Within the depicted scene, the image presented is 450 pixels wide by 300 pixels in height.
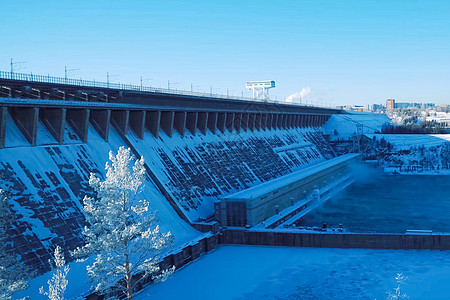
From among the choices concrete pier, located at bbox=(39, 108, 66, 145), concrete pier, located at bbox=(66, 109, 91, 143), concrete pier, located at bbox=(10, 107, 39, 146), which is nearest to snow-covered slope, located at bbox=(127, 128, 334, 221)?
concrete pier, located at bbox=(66, 109, 91, 143)

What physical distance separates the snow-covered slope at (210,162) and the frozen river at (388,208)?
7312 mm

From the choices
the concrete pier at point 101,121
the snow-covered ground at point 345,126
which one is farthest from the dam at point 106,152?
the snow-covered ground at point 345,126

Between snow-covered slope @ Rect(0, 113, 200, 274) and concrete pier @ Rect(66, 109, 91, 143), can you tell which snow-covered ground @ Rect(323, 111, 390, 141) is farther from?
concrete pier @ Rect(66, 109, 91, 143)

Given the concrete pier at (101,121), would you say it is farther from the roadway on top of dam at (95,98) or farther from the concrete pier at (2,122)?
the concrete pier at (2,122)

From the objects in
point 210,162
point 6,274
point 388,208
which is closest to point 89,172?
point 6,274

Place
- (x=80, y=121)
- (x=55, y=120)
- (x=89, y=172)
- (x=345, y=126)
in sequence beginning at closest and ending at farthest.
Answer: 1. (x=89, y=172)
2. (x=55, y=120)
3. (x=80, y=121)
4. (x=345, y=126)

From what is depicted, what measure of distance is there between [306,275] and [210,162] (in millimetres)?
19159

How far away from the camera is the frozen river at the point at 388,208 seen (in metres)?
36.9

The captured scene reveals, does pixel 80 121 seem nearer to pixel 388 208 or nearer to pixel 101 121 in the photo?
pixel 101 121

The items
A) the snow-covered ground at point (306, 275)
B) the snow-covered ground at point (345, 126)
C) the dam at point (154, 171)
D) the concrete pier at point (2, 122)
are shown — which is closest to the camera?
the snow-covered ground at point (306, 275)

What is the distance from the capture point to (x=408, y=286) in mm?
22406

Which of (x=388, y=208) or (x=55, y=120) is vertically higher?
(x=55, y=120)

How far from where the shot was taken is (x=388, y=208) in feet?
144

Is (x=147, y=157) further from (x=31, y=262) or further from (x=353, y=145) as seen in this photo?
(x=353, y=145)
